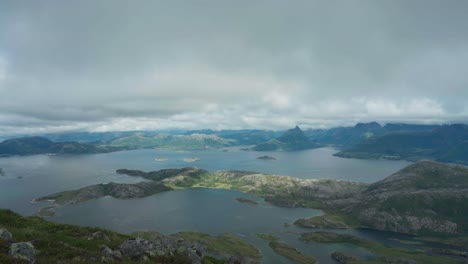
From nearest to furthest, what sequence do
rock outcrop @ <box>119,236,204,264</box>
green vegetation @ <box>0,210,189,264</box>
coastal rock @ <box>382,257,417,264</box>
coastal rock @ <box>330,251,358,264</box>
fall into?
green vegetation @ <box>0,210,189,264</box>, rock outcrop @ <box>119,236,204,264</box>, coastal rock @ <box>382,257,417,264</box>, coastal rock @ <box>330,251,358,264</box>

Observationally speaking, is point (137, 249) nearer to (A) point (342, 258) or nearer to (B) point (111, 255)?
(B) point (111, 255)

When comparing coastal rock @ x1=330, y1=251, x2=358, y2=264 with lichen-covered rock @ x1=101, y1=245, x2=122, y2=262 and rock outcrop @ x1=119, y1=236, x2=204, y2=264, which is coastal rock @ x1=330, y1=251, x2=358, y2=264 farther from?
lichen-covered rock @ x1=101, y1=245, x2=122, y2=262

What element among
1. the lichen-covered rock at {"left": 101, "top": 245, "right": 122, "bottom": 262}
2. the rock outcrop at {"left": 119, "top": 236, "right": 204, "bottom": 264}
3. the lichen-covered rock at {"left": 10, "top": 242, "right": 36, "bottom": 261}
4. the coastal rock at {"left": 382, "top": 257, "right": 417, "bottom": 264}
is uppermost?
the lichen-covered rock at {"left": 10, "top": 242, "right": 36, "bottom": 261}

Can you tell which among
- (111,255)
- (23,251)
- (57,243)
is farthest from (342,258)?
(23,251)

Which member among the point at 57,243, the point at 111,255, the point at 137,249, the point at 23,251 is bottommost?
the point at 137,249

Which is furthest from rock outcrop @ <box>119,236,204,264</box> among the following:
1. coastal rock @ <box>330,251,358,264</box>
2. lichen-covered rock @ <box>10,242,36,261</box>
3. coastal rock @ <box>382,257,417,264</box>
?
coastal rock @ <box>382,257,417,264</box>

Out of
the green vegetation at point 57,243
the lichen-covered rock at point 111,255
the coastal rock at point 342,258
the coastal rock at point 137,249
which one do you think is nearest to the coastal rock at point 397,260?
the coastal rock at point 342,258

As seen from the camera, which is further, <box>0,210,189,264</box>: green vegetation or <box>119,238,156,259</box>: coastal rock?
<box>119,238,156,259</box>: coastal rock

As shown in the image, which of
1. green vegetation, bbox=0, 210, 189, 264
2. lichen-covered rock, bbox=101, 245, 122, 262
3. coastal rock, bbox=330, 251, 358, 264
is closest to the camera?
green vegetation, bbox=0, 210, 189, 264

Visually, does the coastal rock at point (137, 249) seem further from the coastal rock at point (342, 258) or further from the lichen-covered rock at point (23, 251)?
the coastal rock at point (342, 258)

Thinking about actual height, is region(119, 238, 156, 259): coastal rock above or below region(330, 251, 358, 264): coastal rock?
above
